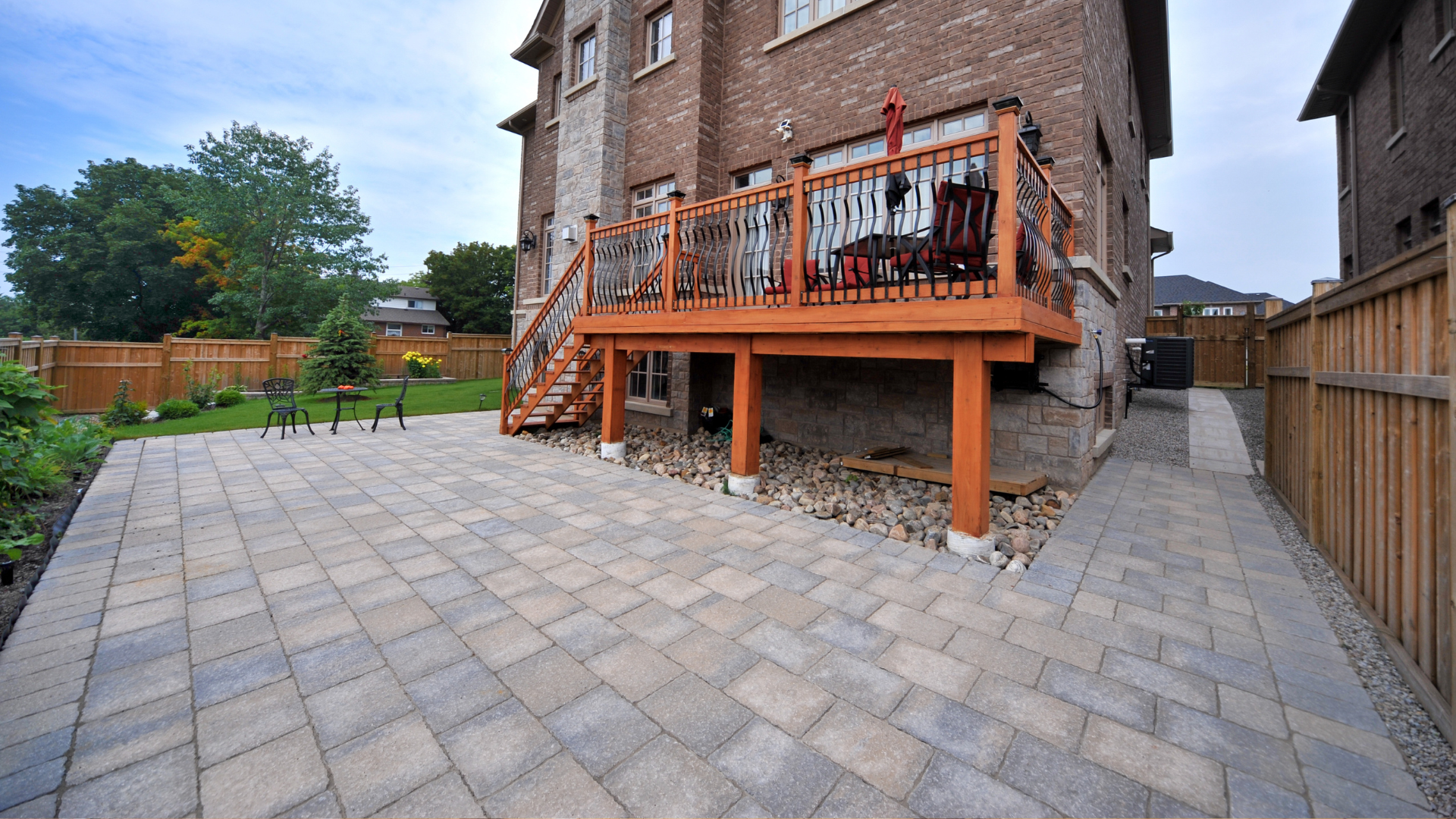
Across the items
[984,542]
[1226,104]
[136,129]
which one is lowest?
[984,542]

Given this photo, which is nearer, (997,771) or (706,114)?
(997,771)

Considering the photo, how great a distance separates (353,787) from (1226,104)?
139 feet

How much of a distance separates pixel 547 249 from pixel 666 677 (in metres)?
11.3

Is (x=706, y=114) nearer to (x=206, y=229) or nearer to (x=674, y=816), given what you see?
(x=674, y=816)

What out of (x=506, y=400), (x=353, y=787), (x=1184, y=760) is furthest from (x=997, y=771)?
(x=506, y=400)

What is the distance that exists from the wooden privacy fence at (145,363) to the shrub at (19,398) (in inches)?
179

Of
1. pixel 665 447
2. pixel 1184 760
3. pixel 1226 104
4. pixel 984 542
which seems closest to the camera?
pixel 1184 760

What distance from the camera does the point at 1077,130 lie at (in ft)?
16.5

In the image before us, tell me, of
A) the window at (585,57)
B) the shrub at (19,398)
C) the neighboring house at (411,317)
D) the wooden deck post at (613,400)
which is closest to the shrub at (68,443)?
the shrub at (19,398)

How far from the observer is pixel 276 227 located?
2306cm

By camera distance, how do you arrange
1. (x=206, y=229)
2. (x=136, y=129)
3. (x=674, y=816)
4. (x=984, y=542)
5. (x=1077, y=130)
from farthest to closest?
(x=206, y=229)
(x=136, y=129)
(x=1077, y=130)
(x=984, y=542)
(x=674, y=816)

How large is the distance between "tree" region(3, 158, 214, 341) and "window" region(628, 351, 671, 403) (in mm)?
31557

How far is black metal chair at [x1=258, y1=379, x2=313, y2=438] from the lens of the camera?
25.9 ft

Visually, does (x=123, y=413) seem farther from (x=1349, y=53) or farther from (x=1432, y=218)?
(x=1349, y=53)
